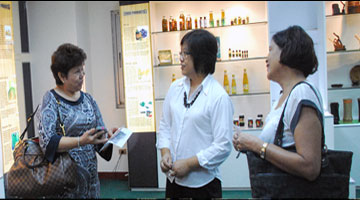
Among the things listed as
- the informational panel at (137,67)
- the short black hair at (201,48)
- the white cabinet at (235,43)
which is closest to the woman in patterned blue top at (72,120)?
the short black hair at (201,48)

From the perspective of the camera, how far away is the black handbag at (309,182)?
137 cm

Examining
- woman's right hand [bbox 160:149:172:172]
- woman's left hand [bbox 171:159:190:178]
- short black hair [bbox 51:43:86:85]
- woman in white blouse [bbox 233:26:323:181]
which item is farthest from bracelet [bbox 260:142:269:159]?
short black hair [bbox 51:43:86:85]

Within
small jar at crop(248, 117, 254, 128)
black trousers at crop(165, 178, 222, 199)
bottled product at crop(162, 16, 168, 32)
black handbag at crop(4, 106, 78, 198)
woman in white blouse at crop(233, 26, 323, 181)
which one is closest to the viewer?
woman in white blouse at crop(233, 26, 323, 181)

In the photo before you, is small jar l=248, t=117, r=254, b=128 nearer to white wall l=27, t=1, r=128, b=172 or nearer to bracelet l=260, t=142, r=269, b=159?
white wall l=27, t=1, r=128, b=172

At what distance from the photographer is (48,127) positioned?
197 centimetres

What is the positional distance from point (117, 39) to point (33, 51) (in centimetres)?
123

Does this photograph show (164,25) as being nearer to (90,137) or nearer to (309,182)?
(90,137)

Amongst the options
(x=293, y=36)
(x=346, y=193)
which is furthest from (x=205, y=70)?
(x=346, y=193)

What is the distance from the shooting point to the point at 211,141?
193cm

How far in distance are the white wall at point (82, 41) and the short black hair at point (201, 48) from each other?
3.41 m

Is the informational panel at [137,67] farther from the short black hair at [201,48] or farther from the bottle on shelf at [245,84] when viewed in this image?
Answer: the short black hair at [201,48]

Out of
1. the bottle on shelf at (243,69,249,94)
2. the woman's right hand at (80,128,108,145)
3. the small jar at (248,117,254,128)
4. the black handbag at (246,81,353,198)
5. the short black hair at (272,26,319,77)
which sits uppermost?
the short black hair at (272,26,319,77)

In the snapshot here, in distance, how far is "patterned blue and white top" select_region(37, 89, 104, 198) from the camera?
1945 millimetres

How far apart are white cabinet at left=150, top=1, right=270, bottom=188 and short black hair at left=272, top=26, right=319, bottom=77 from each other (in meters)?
3.18
